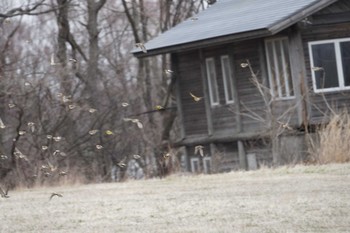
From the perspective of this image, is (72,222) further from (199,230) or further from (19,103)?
(19,103)

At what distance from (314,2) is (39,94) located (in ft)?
24.6

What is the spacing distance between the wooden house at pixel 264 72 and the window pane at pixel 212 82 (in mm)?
30

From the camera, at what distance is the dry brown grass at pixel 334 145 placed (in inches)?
733

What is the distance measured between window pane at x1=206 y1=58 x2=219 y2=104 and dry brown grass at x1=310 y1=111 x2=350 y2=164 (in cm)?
617

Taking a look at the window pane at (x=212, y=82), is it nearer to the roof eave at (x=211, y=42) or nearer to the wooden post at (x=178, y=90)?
the wooden post at (x=178, y=90)

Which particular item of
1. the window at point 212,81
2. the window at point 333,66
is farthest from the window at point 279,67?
the window at point 212,81

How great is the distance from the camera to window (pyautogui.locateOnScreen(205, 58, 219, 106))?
25719 mm

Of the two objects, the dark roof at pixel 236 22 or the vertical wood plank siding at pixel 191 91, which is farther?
the vertical wood plank siding at pixel 191 91

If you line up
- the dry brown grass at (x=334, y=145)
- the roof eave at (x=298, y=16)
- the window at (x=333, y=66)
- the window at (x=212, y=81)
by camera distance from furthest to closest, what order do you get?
the window at (x=212, y=81) < the window at (x=333, y=66) < the roof eave at (x=298, y=16) < the dry brown grass at (x=334, y=145)

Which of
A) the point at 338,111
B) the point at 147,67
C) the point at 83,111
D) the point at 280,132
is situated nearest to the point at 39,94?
the point at 83,111

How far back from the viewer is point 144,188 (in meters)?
16.4

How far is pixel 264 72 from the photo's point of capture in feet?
77.5

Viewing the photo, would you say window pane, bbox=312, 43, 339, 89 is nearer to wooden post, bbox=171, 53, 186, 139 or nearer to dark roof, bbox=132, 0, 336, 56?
dark roof, bbox=132, 0, 336, 56

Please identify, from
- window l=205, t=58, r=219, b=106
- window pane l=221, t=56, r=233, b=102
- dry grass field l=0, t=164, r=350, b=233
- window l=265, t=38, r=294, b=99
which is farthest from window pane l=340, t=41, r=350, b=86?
dry grass field l=0, t=164, r=350, b=233
